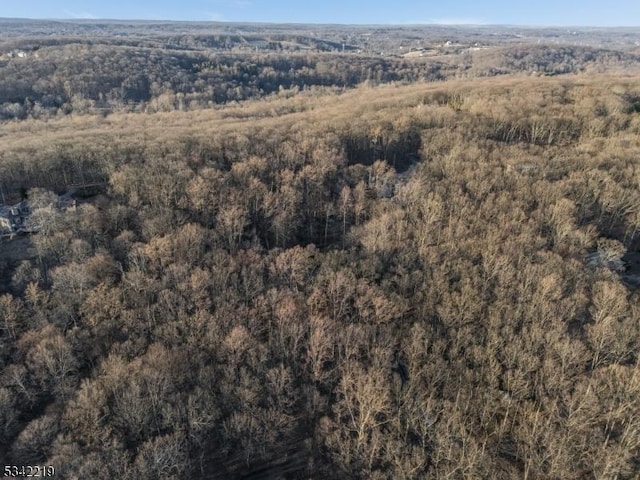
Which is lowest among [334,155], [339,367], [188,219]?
[339,367]

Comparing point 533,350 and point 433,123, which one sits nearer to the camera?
point 533,350

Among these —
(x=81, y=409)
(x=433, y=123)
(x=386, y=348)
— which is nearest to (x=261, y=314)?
(x=386, y=348)

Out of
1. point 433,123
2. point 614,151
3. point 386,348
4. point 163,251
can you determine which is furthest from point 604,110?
point 163,251

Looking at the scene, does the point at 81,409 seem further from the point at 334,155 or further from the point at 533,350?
the point at 334,155

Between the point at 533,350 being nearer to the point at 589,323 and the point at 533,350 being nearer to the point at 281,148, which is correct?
the point at 589,323

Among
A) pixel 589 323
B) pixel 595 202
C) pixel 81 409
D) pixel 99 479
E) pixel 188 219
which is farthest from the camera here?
pixel 595 202

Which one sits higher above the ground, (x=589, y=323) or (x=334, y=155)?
(x=334, y=155)

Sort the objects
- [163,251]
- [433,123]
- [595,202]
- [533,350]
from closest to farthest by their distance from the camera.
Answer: [533,350] < [163,251] < [595,202] < [433,123]
